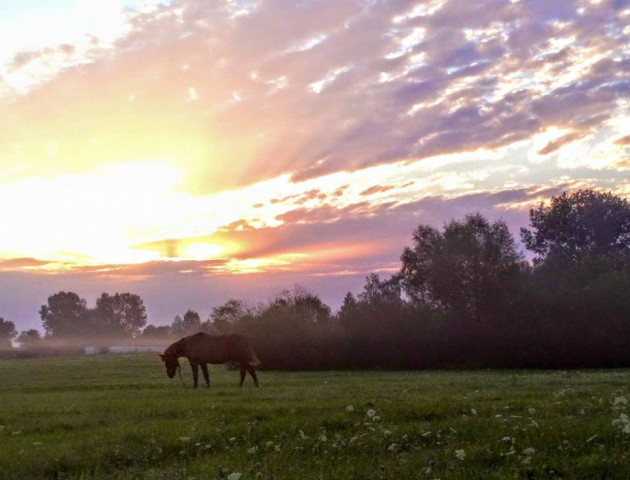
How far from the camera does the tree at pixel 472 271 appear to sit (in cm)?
6125

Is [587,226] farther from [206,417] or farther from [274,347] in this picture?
[206,417]

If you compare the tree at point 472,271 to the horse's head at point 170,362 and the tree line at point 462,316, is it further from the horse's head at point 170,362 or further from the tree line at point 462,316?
the horse's head at point 170,362

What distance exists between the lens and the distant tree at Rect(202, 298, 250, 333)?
71.0 m

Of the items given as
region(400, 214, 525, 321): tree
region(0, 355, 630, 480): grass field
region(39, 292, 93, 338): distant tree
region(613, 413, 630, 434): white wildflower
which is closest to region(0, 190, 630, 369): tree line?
region(400, 214, 525, 321): tree

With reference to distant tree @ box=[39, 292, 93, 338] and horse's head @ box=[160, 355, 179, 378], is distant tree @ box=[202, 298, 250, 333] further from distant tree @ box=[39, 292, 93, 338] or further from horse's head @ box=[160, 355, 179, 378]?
distant tree @ box=[39, 292, 93, 338]

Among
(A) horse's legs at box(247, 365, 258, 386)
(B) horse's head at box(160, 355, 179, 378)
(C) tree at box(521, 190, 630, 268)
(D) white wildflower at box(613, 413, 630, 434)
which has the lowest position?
(A) horse's legs at box(247, 365, 258, 386)

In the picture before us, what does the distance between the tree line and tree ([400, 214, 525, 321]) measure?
0.11 m

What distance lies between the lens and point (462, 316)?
2420 inches

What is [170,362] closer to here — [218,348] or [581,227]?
[218,348]

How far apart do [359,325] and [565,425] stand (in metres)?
52.0

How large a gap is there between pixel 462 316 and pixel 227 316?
1236 inches

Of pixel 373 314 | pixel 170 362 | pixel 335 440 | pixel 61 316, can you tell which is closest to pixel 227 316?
pixel 373 314

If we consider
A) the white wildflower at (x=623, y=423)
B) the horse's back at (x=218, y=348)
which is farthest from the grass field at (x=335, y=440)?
the horse's back at (x=218, y=348)

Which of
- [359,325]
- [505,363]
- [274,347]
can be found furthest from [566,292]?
[274,347]
